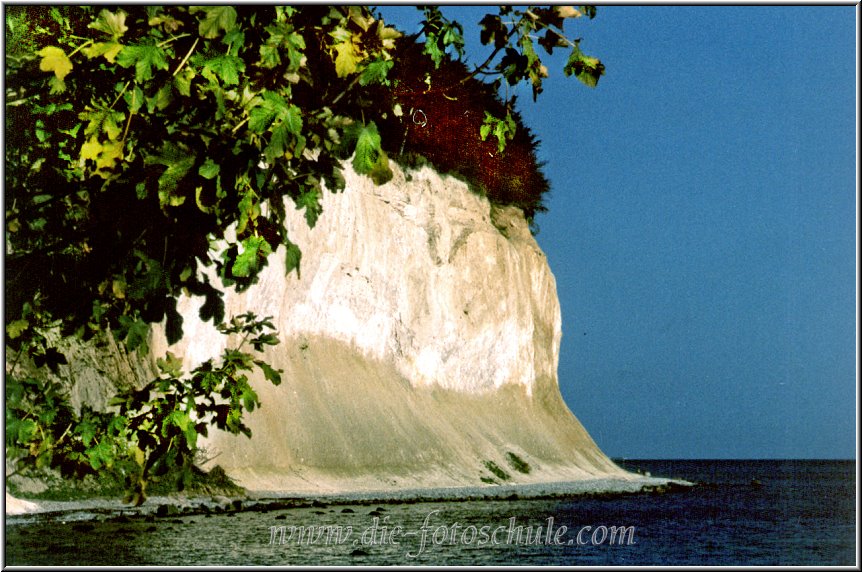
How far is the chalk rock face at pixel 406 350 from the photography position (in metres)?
33.0

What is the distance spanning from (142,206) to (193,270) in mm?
434

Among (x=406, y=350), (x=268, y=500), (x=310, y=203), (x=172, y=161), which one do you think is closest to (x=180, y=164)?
(x=172, y=161)

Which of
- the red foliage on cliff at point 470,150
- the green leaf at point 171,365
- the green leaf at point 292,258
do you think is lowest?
the green leaf at point 171,365

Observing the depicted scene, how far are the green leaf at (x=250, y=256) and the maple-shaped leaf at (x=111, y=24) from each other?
1163 mm

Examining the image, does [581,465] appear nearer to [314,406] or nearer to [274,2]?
[314,406]

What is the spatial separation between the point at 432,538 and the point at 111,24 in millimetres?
16115

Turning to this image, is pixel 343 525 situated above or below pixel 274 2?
below

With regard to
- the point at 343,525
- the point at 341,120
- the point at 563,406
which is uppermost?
the point at 563,406

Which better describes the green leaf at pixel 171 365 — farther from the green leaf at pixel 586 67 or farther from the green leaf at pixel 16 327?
the green leaf at pixel 586 67

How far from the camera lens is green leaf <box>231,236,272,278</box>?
Result: 452cm

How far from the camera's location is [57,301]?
539cm

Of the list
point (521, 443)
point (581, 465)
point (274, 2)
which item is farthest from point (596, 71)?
point (581, 465)

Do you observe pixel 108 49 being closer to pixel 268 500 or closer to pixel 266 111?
pixel 266 111

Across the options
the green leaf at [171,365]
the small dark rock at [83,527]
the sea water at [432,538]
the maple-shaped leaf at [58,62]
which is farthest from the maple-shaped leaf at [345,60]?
the small dark rock at [83,527]
